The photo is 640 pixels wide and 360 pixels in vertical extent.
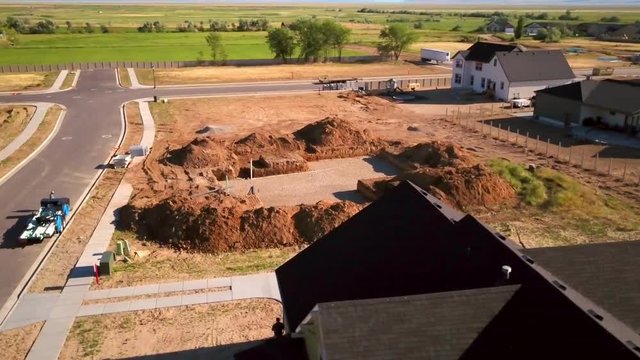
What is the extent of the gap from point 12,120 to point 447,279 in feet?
176

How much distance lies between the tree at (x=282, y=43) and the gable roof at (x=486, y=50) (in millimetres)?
36842

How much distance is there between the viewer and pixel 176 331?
65.9 feet

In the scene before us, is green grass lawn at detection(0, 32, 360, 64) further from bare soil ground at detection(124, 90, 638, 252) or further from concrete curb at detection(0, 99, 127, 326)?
concrete curb at detection(0, 99, 127, 326)

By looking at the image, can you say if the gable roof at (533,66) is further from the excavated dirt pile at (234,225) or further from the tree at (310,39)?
the excavated dirt pile at (234,225)

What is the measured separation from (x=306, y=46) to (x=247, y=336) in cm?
8564

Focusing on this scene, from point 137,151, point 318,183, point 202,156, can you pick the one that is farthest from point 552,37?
point 137,151

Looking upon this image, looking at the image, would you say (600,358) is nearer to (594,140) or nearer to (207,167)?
(207,167)

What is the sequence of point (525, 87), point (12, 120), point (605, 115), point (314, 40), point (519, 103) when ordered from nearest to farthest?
point (605, 115)
point (12, 120)
point (519, 103)
point (525, 87)
point (314, 40)

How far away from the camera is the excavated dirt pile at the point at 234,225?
27.4 metres

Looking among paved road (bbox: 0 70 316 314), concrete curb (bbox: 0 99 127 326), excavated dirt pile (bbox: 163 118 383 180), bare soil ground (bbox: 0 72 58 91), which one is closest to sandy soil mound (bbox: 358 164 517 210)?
excavated dirt pile (bbox: 163 118 383 180)

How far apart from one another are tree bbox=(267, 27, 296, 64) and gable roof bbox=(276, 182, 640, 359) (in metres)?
84.9

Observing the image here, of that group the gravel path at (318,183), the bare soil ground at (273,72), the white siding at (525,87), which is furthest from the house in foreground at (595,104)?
the bare soil ground at (273,72)

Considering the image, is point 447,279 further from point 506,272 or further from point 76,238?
point 76,238

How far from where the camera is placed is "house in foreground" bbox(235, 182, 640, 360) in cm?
1089
